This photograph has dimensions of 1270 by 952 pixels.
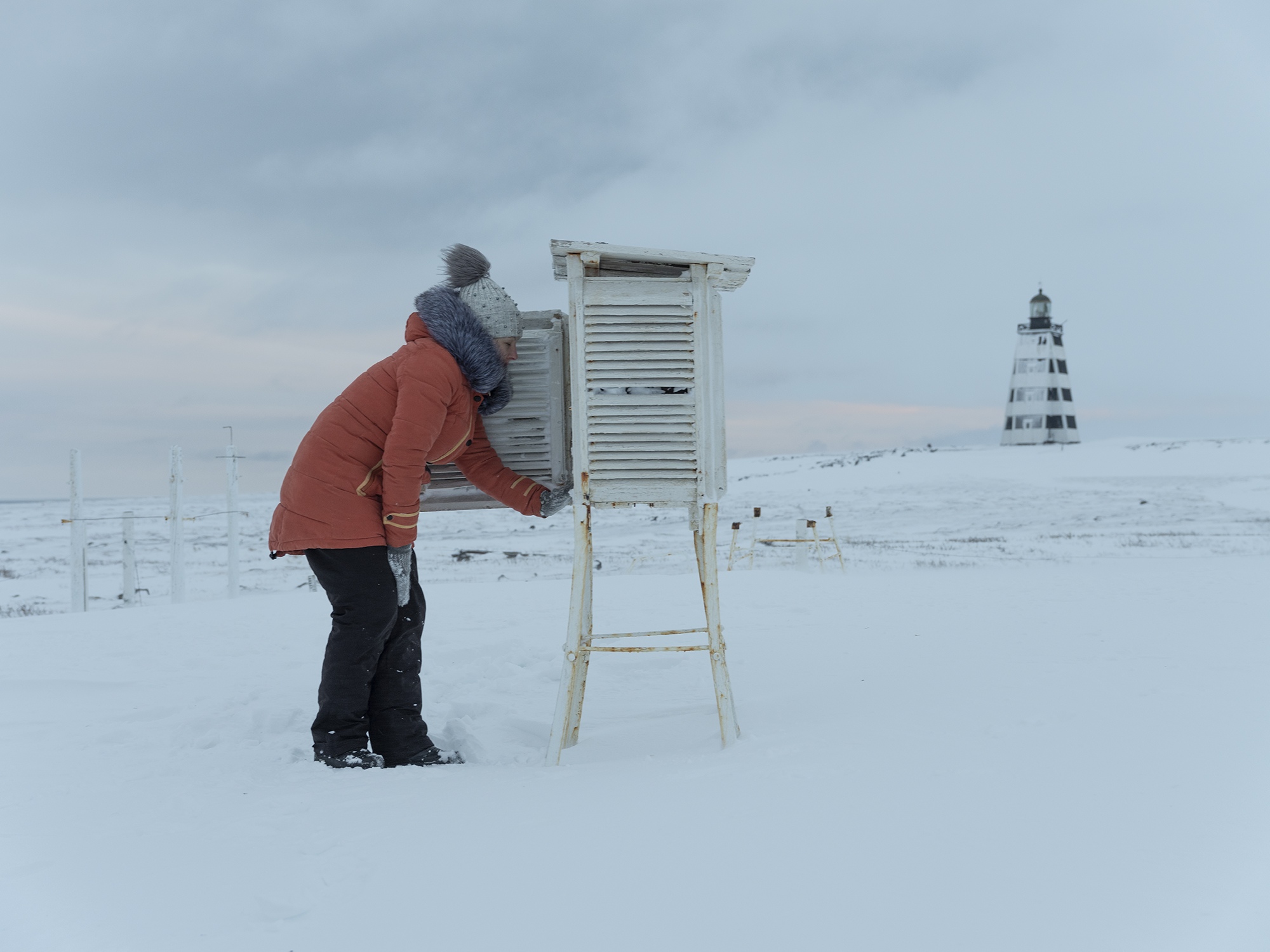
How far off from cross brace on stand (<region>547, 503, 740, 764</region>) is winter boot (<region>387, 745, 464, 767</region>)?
0.45 meters

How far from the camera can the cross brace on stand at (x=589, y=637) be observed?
3314 mm

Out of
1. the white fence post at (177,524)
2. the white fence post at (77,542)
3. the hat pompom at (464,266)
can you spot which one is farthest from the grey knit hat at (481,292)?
the white fence post at (77,542)

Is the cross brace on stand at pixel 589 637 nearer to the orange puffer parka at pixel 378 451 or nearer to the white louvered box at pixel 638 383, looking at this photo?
the white louvered box at pixel 638 383

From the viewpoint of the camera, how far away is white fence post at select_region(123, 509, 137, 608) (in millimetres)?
9180

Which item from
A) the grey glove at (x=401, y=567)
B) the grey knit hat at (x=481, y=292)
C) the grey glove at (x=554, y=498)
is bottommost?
the grey glove at (x=401, y=567)

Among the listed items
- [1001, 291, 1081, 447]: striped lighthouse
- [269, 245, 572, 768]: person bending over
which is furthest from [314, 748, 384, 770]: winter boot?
[1001, 291, 1081, 447]: striped lighthouse

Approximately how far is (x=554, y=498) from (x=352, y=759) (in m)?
1.31

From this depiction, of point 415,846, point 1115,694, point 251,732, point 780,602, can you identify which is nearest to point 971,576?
point 780,602

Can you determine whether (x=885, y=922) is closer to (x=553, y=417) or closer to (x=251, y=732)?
(x=553, y=417)

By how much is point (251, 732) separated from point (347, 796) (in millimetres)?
1418

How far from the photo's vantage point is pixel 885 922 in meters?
1.82

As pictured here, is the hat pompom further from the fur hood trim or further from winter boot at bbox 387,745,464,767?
winter boot at bbox 387,745,464,767

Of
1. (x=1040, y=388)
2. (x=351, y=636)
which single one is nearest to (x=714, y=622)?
(x=351, y=636)

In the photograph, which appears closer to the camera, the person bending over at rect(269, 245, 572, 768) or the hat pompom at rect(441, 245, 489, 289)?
the person bending over at rect(269, 245, 572, 768)
